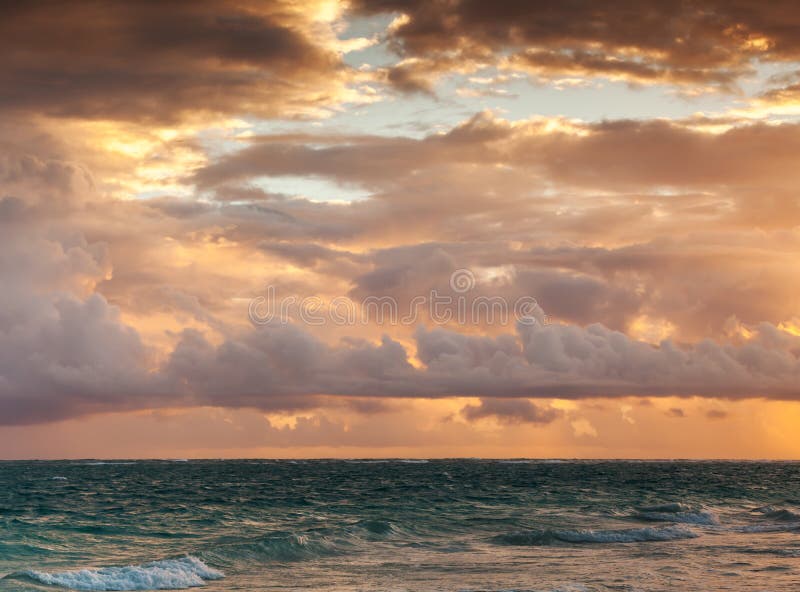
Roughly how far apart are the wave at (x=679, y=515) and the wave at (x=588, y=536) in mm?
10538

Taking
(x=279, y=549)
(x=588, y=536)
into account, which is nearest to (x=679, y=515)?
(x=588, y=536)

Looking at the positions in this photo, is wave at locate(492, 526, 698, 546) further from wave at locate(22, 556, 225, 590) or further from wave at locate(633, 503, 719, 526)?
wave at locate(22, 556, 225, 590)

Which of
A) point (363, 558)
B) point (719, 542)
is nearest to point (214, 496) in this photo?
point (363, 558)

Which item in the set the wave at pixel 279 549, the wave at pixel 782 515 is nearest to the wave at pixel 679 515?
the wave at pixel 782 515

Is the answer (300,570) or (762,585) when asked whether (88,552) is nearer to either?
(300,570)

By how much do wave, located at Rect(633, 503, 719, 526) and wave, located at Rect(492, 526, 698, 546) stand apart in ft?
34.6

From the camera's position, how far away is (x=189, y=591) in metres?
36.2

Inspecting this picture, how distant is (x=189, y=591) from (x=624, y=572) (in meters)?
18.7

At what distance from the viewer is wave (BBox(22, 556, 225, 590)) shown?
3703 centimetres

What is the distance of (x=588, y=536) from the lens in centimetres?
5253

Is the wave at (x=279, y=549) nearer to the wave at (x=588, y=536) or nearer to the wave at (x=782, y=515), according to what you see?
the wave at (x=588, y=536)

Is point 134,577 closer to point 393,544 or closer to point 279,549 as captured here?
point 279,549

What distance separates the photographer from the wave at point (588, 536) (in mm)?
51531

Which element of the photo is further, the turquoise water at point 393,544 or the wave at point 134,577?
the turquoise water at point 393,544
